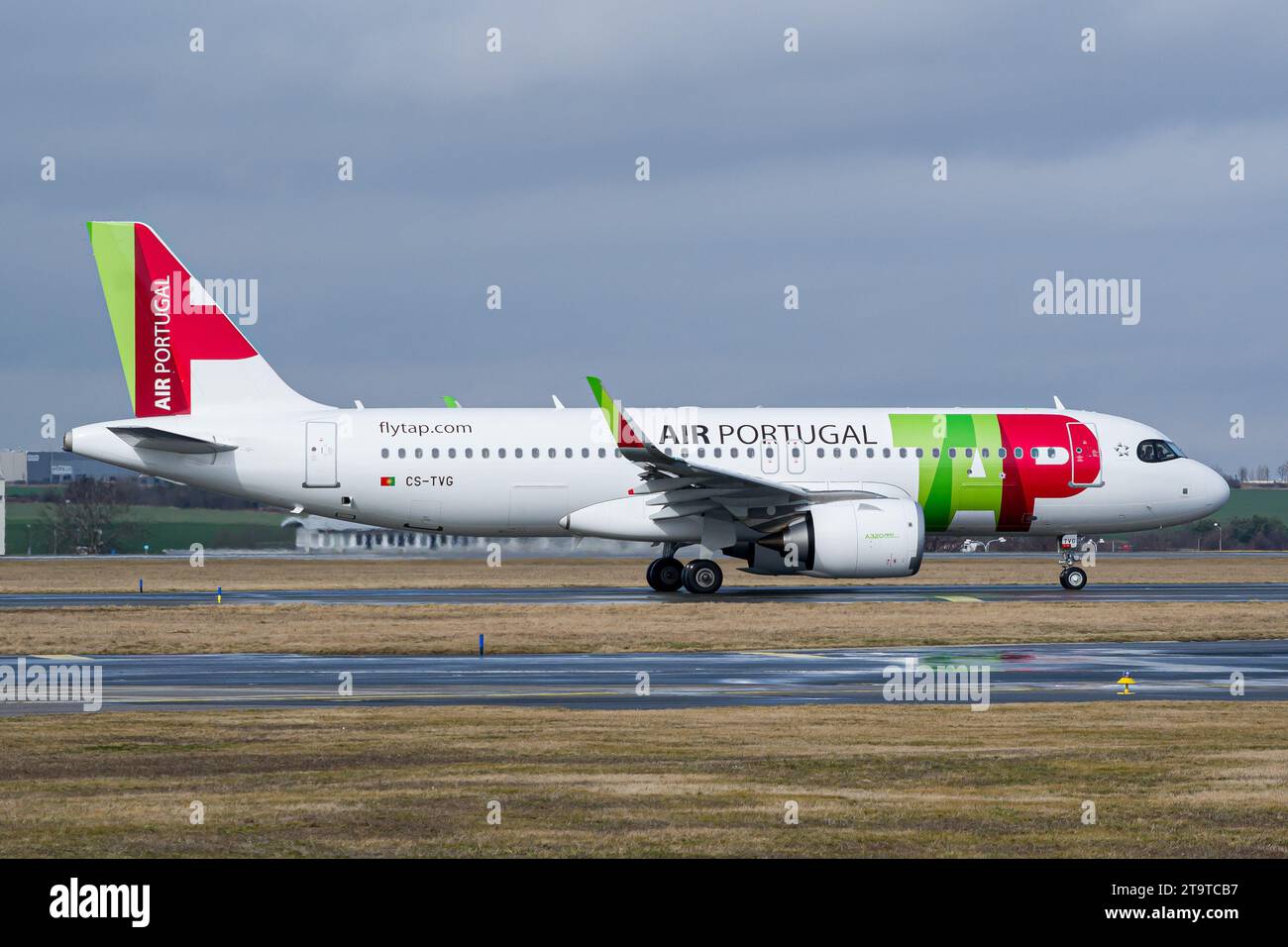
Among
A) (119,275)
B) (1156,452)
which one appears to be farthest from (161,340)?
(1156,452)

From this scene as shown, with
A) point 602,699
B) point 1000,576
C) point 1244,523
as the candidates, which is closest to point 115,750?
point 602,699

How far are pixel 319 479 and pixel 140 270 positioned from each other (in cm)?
691

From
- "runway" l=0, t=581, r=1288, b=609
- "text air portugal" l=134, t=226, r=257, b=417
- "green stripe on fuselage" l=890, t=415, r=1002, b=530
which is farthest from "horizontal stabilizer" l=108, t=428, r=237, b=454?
"green stripe on fuselage" l=890, t=415, r=1002, b=530

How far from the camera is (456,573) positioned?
54406 millimetres

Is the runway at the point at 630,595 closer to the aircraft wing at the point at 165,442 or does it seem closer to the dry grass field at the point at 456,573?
the dry grass field at the point at 456,573

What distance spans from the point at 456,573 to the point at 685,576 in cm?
1654

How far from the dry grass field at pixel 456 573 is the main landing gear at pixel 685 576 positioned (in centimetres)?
529

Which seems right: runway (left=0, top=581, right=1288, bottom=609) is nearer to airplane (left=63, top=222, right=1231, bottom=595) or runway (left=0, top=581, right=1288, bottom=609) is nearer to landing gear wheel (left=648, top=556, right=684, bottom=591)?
landing gear wheel (left=648, top=556, right=684, bottom=591)

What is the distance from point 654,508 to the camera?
3881 cm

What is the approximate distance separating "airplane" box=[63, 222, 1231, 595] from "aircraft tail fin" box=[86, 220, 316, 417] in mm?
35

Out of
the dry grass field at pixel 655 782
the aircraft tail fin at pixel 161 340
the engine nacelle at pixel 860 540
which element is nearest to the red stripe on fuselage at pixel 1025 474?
the engine nacelle at pixel 860 540

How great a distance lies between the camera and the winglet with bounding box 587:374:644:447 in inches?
1428

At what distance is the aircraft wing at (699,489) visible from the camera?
3659 cm

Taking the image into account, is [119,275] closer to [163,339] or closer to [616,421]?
[163,339]
